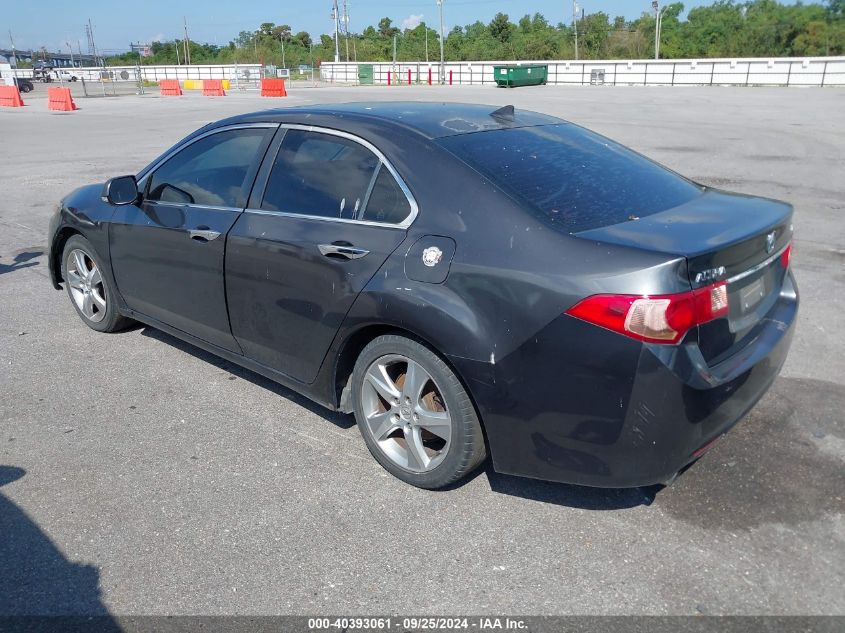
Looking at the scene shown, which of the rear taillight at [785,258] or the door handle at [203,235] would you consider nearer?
the rear taillight at [785,258]

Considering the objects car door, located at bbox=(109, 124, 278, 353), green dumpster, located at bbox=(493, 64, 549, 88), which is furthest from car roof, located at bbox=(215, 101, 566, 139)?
green dumpster, located at bbox=(493, 64, 549, 88)

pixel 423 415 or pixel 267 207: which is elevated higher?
pixel 267 207

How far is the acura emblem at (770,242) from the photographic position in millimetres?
3141

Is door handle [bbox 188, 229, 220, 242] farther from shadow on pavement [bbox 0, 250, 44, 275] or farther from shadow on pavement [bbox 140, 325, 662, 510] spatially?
shadow on pavement [bbox 0, 250, 44, 275]

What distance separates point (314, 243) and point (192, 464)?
1.28 m

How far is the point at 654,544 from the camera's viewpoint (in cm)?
303

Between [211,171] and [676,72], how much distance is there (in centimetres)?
5451

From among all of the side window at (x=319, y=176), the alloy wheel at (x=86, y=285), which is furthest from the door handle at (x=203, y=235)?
the alloy wheel at (x=86, y=285)

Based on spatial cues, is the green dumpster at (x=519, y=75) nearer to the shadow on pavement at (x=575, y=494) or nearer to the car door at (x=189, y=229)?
the car door at (x=189, y=229)

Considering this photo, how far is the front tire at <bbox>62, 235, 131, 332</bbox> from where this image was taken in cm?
518

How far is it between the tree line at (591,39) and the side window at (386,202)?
78.6 meters

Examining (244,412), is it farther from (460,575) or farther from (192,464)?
(460,575)

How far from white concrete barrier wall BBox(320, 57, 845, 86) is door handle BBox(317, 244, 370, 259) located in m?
50.6

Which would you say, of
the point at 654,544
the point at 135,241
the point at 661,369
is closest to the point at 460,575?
the point at 654,544
